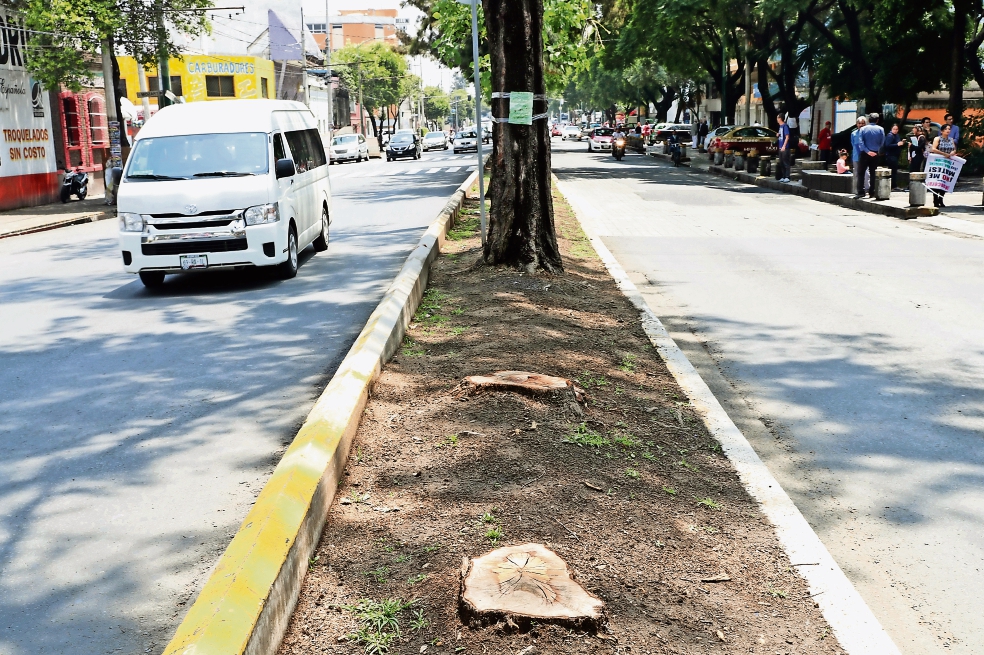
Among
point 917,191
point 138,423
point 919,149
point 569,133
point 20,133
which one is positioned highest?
point 20,133

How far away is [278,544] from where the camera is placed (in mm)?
3709

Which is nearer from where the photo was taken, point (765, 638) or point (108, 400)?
point (765, 638)

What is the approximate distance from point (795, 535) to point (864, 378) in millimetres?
3329

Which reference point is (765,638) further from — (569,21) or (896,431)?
(569,21)

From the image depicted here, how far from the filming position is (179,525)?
185 inches

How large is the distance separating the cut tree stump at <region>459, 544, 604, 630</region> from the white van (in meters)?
8.01

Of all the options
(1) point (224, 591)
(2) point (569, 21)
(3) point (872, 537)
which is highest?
(2) point (569, 21)

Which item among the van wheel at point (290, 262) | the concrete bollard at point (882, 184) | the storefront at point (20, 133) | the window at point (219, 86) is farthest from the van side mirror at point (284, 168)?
the window at point (219, 86)

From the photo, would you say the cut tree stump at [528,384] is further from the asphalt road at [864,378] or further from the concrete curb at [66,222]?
the concrete curb at [66,222]

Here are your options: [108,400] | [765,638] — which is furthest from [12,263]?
[765,638]

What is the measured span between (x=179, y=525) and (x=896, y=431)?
416 centimetres

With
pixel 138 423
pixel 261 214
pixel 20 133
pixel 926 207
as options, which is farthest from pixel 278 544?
pixel 20 133

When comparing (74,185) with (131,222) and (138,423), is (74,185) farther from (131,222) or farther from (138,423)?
(138,423)

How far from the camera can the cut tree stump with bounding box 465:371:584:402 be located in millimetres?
5852
